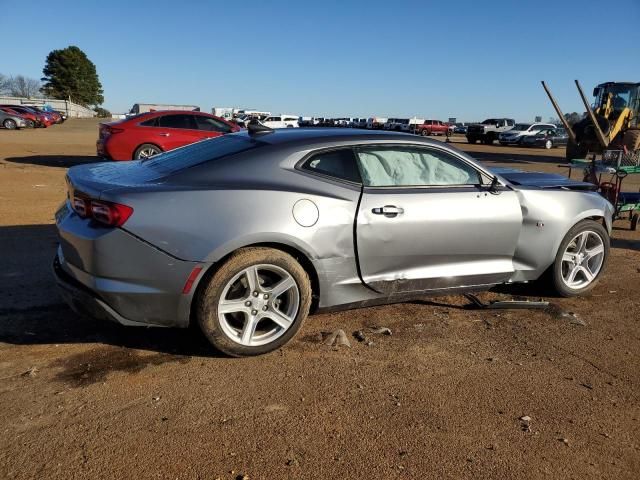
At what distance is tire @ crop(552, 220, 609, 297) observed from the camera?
462 cm

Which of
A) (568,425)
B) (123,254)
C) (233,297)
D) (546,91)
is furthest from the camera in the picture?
(546,91)

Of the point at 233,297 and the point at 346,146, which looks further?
the point at 346,146

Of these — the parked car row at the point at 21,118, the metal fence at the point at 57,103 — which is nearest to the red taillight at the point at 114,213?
the parked car row at the point at 21,118

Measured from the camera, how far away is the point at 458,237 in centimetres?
399

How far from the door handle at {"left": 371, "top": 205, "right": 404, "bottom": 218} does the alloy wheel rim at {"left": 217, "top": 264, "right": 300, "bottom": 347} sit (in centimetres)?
78

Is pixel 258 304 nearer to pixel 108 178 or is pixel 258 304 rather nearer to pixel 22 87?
pixel 108 178

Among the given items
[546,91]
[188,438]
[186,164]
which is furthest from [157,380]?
[546,91]

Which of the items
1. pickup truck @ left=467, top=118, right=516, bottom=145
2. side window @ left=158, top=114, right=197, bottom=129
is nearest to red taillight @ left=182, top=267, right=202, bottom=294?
side window @ left=158, top=114, right=197, bottom=129

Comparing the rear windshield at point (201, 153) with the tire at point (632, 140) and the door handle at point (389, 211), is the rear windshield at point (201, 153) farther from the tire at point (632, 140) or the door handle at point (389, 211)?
the tire at point (632, 140)

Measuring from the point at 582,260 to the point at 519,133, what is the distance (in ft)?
106

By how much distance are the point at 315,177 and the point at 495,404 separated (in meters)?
1.82

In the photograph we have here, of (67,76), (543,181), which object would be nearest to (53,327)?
(543,181)

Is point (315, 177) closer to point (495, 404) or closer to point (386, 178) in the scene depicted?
point (386, 178)

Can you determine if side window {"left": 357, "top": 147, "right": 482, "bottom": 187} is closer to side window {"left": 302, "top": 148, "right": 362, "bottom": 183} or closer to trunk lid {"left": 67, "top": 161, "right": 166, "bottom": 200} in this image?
side window {"left": 302, "top": 148, "right": 362, "bottom": 183}
